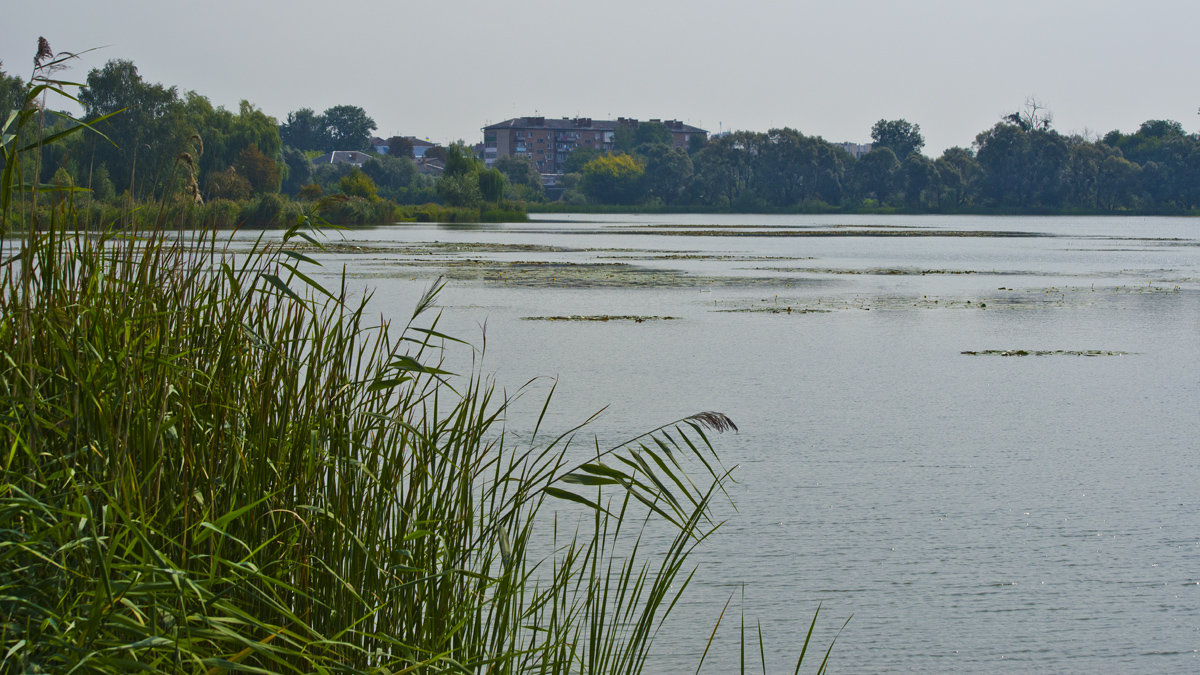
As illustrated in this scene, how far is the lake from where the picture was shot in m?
5.37

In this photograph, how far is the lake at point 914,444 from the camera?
5.37 m

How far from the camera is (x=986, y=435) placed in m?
9.34

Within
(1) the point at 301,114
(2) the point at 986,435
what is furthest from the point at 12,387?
(1) the point at 301,114

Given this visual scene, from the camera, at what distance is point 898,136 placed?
121812 millimetres

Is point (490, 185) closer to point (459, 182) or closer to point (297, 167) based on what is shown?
point (459, 182)

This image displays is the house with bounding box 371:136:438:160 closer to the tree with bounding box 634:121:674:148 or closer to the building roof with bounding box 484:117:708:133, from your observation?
the building roof with bounding box 484:117:708:133

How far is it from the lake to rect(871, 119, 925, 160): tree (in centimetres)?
10129

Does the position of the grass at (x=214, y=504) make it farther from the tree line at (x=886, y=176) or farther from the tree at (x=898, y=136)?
the tree at (x=898, y=136)

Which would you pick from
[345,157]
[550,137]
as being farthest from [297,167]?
[550,137]

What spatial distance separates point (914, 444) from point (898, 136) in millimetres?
118258

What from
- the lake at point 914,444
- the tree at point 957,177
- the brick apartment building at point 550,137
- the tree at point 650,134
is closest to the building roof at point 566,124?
the brick apartment building at point 550,137

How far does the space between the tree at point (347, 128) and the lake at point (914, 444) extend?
13495 cm

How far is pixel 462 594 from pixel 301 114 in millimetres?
157884

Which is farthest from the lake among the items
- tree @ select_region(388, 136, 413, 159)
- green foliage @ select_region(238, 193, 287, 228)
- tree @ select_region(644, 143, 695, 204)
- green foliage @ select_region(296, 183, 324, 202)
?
tree @ select_region(388, 136, 413, 159)
